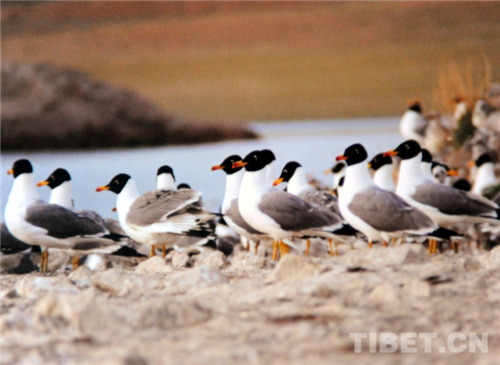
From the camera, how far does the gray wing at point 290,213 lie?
193 inches

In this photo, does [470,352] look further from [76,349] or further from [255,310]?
[76,349]

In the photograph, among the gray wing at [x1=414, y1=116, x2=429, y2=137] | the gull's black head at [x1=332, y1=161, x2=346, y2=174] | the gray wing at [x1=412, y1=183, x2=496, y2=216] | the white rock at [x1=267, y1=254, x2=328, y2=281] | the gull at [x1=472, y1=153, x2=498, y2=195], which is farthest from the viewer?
the gray wing at [x1=414, y1=116, x2=429, y2=137]

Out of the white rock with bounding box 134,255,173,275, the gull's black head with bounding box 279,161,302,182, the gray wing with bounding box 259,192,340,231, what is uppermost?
the gull's black head with bounding box 279,161,302,182

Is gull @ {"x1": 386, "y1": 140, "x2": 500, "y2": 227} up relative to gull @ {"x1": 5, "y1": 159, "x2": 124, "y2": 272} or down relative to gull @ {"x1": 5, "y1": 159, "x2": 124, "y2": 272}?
up

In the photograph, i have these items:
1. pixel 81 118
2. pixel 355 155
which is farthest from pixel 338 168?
pixel 81 118

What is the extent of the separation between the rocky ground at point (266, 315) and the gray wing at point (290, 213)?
119cm

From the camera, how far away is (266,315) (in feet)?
9.07

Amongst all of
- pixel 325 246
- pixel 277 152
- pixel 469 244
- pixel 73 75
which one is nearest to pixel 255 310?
pixel 325 246

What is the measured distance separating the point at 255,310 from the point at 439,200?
297cm

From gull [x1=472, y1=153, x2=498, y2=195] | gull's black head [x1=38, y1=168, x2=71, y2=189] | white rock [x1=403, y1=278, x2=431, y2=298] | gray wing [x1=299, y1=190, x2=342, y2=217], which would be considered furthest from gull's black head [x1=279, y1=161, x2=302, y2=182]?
white rock [x1=403, y1=278, x2=431, y2=298]

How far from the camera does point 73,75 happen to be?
14.5m

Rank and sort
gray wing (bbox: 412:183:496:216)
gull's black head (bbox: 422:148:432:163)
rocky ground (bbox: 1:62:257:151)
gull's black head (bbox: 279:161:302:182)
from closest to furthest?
1. gray wing (bbox: 412:183:496:216)
2. gull's black head (bbox: 279:161:302:182)
3. gull's black head (bbox: 422:148:432:163)
4. rocky ground (bbox: 1:62:257:151)

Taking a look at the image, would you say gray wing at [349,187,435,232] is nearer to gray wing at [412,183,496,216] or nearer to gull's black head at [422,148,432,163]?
gray wing at [412,183,496,216]

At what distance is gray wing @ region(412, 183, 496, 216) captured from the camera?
17.6 feet
